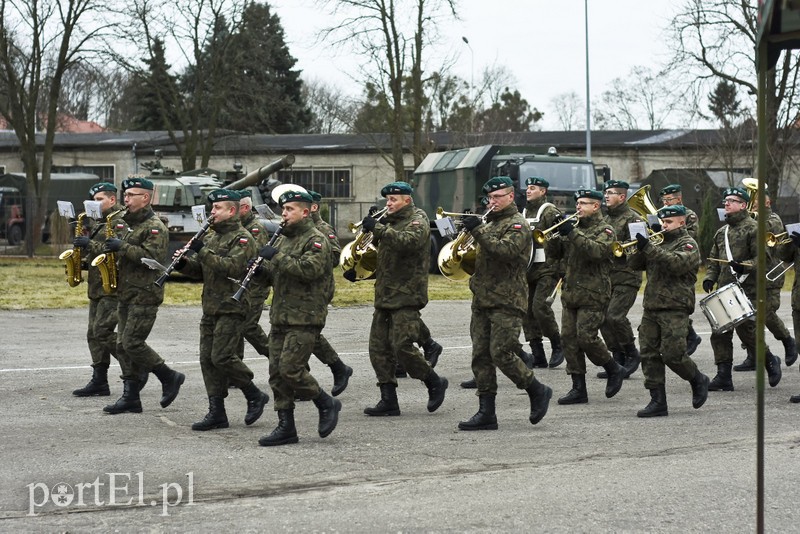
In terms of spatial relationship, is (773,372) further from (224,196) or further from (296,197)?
(224,196)

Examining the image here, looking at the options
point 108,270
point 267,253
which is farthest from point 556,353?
point 267,253

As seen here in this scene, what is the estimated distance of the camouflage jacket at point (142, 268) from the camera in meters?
10.1

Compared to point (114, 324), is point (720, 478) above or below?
below

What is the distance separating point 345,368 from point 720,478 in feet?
15.1

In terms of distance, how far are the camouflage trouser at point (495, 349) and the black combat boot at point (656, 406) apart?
1.17 meters

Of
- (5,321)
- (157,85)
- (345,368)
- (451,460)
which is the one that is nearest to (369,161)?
(157,85)

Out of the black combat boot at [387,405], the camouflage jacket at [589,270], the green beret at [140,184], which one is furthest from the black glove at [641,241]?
the green beret at [140,184]

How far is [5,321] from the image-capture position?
18.2 meters

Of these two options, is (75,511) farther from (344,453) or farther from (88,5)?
(88,5)

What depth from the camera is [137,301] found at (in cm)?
1009

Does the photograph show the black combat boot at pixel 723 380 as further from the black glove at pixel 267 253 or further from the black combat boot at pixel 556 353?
the black glove at pixel 267 253

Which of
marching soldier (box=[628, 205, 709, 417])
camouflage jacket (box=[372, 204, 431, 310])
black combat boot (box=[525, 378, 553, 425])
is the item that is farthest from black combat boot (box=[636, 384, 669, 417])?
camouflage jacket (box=[372, 204, 431, 310])

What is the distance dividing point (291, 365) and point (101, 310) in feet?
9.40

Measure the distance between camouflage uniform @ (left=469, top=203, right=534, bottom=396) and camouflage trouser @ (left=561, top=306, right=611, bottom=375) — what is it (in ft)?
4.67
